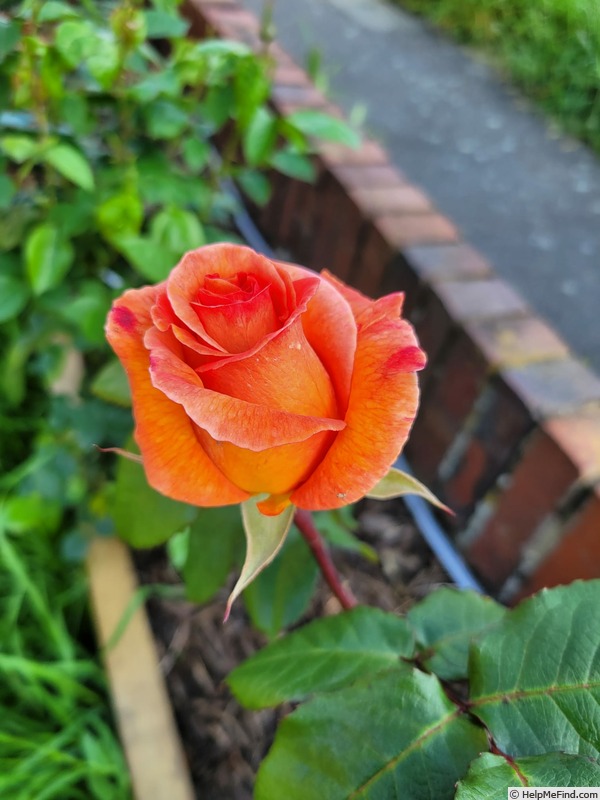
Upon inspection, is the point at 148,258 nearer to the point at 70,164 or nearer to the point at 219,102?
the point at 70,164

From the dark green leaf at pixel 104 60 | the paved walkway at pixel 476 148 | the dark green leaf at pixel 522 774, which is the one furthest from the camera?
the paved walkway at pixel 476 148

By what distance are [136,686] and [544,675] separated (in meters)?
0.70

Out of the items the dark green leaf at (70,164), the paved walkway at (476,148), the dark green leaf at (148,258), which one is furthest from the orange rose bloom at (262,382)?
the paved walkway at (476,148)

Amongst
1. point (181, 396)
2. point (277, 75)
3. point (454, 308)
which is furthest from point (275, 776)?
point (277, 75)

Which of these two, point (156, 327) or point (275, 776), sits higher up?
point (156, 327)

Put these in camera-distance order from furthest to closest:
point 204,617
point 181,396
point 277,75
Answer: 1. point 277,75
2. point 204,617
3. point 181,396

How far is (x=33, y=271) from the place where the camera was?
790 millimetres

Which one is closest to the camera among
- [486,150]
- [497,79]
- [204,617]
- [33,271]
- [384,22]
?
[33,271]

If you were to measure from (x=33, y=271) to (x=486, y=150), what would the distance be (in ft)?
4.22

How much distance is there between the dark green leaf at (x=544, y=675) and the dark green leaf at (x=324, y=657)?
9 centimetres

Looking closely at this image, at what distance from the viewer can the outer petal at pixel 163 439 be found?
373 millimetres

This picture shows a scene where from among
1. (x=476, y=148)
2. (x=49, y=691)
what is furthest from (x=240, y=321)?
(x=476, y=148)

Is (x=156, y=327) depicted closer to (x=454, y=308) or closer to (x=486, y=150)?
(x=454, y=308)

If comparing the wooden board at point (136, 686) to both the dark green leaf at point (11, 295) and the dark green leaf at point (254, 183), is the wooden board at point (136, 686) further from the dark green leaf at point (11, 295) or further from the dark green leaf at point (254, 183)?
the dark green leaf at point (254, 183)
